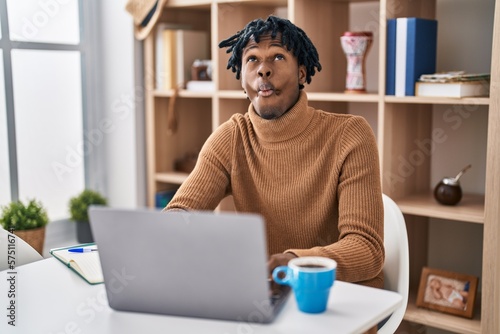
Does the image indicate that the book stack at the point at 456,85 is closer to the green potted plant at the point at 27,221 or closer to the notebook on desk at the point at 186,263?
the notebook on desk at the point at 186,263

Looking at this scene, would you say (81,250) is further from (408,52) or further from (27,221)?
(408,52)

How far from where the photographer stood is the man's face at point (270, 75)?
1629 mm

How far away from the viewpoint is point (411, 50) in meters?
2.18

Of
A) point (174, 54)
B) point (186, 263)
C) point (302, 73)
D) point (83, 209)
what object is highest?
point (174, 54)

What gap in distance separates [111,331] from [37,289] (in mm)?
302

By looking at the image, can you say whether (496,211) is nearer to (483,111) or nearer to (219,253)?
(483,111)

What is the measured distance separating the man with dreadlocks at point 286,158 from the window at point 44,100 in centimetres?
129

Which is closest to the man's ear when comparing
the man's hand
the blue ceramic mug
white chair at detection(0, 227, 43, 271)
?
the man's hand

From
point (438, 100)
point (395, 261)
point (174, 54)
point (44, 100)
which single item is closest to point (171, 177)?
point (174, 54)

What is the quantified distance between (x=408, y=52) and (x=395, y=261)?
2.87ft

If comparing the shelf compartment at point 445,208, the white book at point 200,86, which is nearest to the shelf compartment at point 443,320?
the shelf compartment at point 445,208

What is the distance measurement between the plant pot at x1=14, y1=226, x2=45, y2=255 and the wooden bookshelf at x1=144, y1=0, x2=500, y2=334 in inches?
22.8

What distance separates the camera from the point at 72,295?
1257mm

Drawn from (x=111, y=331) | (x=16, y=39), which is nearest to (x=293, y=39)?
(x=111, y=331)
